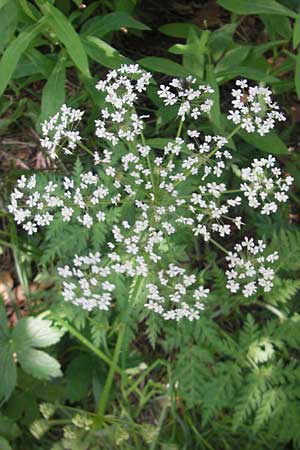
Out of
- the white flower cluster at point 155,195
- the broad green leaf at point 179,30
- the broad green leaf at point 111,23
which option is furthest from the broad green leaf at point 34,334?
the broad green leaf at point 179,30

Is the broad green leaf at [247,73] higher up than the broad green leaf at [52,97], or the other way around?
the broad green leaf at [247,73]

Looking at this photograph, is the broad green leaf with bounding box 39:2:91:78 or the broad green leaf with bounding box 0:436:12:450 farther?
the broad green leaf with bounding box 0:436:12:450

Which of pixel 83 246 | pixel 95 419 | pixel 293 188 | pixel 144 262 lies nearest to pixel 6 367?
pixel 95 419

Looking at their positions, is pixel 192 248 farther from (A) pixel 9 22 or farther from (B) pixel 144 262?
(A) pixel 9 22

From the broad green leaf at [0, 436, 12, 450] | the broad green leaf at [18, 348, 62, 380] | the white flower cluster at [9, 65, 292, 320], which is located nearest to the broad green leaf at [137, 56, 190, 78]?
the white flower cluster at [9, 65, 292, 320]

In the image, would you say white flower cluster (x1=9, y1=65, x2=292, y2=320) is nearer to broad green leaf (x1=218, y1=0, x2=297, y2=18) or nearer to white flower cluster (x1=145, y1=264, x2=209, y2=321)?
white flower cluster (x1=145, y1=264, x2=209, y2=321)

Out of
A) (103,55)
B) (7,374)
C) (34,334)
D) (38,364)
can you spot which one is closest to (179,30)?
(103,55)

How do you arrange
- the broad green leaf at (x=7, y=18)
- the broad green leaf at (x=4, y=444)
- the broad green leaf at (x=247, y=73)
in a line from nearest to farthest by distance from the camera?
the broad green leaf at (x=7, y=18)
the broad green leaf at (x=247, y=73)
the broad green leaf at (x=4, y=444)

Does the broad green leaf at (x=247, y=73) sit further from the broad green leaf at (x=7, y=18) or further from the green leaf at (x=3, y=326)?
the green leaf at (x=3, y=326)

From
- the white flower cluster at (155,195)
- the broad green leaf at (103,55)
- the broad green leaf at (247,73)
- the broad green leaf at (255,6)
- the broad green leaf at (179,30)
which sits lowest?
the white flower cluster at (155,195)
